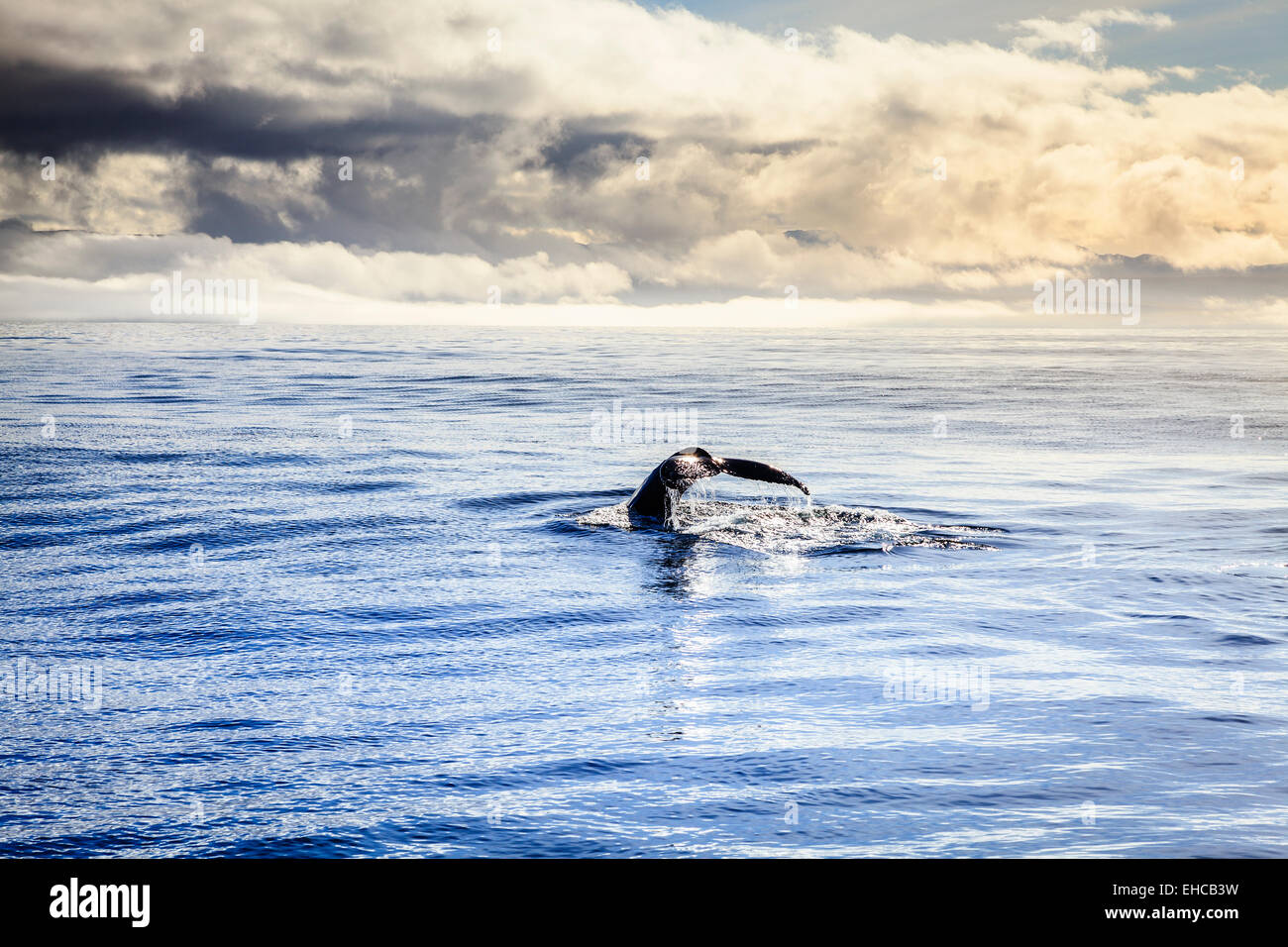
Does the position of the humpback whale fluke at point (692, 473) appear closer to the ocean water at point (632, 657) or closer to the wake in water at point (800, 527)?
the wake in water at point (800, 527)

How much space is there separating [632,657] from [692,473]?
571 cm

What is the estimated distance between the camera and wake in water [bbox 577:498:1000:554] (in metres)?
13.7

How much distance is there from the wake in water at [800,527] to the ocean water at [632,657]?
0.09 metres

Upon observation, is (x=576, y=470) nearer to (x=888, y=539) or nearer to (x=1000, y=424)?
(x=888, y=539)

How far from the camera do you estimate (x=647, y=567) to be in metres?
12.3

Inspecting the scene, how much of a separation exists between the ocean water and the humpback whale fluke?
679mm

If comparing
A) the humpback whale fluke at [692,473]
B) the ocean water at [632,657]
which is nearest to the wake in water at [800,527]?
the ocean water at [632,657]

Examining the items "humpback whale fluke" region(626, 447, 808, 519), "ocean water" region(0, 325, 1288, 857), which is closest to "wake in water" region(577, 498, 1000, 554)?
"ocean water" region(0, 325, 1288, 857)

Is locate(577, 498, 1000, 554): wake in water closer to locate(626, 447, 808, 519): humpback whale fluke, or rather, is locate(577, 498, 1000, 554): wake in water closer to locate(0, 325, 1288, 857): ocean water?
locate(0, 325, 1288, 857): ocean water

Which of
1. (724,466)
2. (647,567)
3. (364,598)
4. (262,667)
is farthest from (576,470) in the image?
(262,667)

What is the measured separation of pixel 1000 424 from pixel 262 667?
26545 millimetres

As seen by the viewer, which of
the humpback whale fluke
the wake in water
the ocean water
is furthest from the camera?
the humpback whale fluke

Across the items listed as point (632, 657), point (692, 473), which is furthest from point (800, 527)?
point (632, 657)

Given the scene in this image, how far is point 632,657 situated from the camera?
28.8 feet
